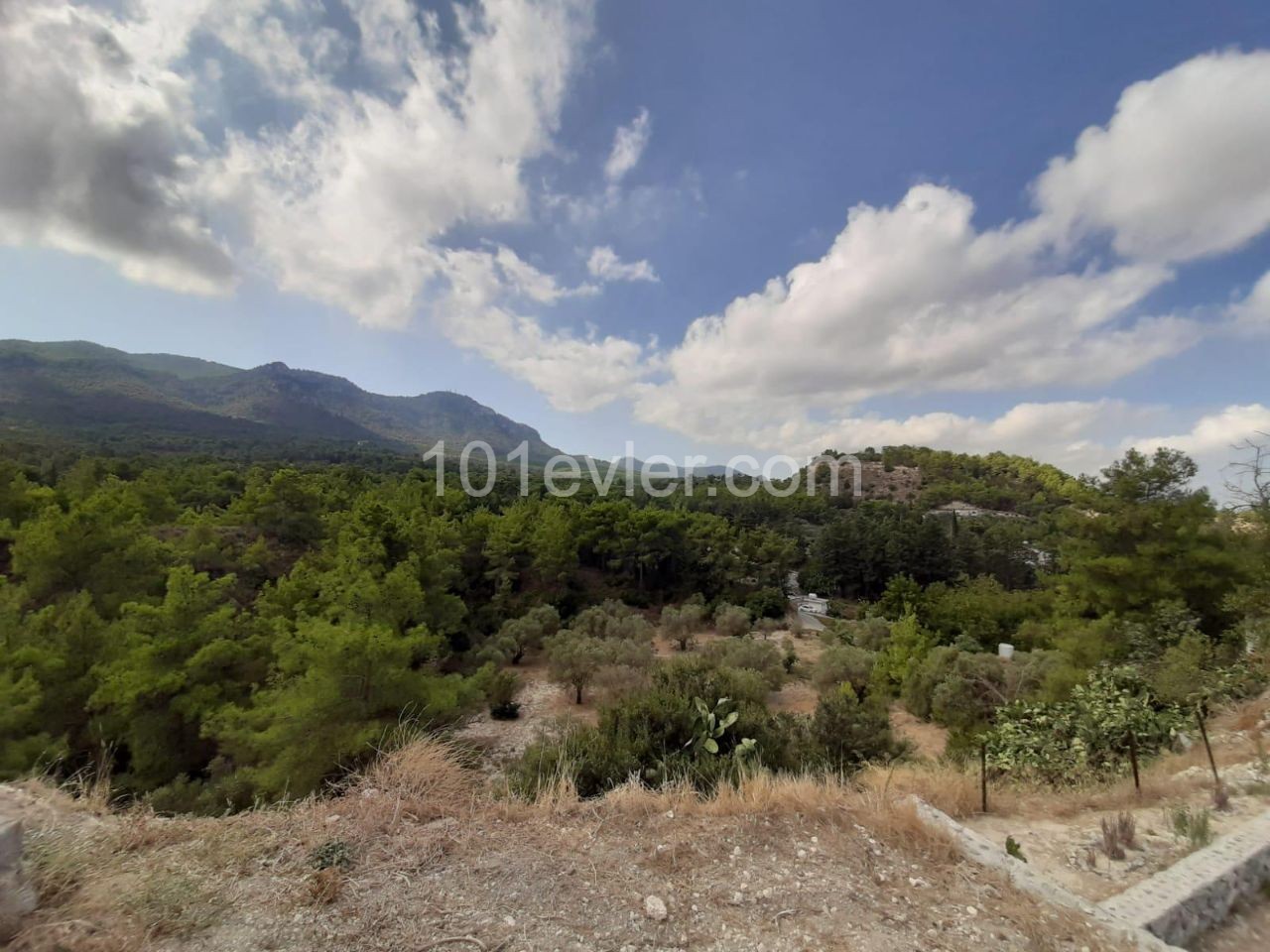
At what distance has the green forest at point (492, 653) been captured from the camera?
624 centimetres

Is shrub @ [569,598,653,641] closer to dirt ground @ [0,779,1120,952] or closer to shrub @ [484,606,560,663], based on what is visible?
shrub @ [484,606,560,663]

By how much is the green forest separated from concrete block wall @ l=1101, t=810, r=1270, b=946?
2.01 metres

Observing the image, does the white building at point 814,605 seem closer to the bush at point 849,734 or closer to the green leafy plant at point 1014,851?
the bush at point 849,734

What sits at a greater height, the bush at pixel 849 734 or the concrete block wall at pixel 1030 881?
the concrete block wall at pixel 1030 881

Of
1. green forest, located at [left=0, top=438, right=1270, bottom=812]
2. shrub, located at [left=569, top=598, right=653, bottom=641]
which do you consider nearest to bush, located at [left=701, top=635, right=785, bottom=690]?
green forest, located at [left=0, top=438, right=1270, bottom=812]

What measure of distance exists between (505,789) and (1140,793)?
18.4 feet

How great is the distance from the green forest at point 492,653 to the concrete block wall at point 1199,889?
2.01 metres

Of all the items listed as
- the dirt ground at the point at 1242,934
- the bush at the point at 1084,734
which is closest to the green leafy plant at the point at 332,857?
the dirt ground at the point at 1242,934

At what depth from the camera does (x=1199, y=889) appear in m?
3.08

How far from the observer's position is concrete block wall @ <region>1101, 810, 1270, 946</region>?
115 inches

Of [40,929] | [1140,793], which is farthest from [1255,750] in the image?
[40,929]

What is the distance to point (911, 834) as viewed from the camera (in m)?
3.53

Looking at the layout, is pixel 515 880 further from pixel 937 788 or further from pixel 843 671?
pixel 843 671

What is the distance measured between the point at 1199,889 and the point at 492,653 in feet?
60.2
